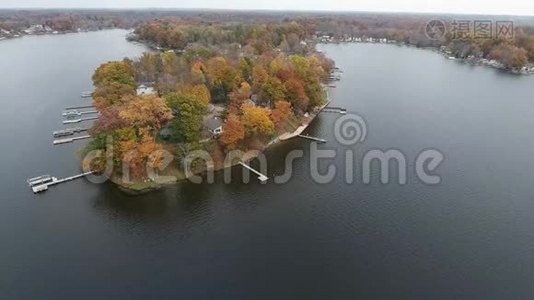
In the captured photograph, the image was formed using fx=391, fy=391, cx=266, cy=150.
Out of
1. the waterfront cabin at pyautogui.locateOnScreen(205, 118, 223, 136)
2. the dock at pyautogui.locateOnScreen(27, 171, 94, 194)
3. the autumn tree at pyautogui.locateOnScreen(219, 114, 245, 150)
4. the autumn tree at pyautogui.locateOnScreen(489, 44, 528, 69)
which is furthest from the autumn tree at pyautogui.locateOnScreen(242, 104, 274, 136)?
the autumn tree at pyautogui.locateOnScreen(489, 44, 528, 69)

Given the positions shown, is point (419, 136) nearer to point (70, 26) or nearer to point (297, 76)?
point (297, 76)

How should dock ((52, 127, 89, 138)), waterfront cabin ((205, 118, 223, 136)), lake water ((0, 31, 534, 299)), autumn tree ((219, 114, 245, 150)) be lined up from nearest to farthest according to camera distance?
lake water ((0, 31, 534, 299)) < autumn tree ((219, 114, 245, 150)) < waterfront cabin ((205, 118, 223, 136)) < dock ((52, 127, 89, 138))

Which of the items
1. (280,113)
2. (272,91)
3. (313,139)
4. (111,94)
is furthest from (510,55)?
(111,94)

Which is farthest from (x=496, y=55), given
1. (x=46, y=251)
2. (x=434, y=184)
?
(x=46, y=251)

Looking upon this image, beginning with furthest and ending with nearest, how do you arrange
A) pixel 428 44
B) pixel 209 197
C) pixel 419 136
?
pixel 428 44
pixel 419 136
pixel 209 197

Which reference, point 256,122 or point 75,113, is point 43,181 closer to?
point 256,122

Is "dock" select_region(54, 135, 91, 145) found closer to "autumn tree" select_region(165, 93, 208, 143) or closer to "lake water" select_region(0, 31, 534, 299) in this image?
"lake water" select_region(0, 31, 534, 299)
